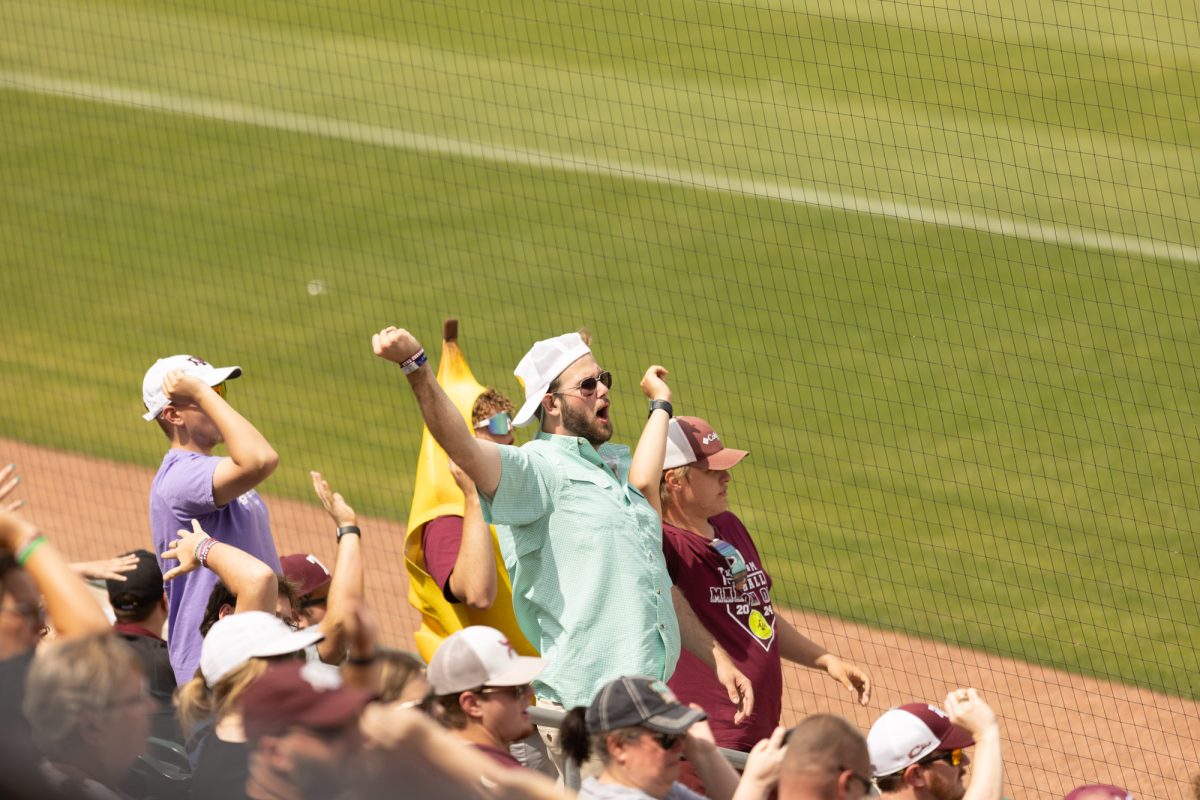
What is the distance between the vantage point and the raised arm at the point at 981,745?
4.03m

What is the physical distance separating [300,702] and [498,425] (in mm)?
2582

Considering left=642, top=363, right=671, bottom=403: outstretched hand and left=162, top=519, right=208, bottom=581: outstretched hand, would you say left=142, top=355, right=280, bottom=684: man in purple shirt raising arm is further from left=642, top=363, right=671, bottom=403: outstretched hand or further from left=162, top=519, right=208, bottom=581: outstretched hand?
left=642, top=363, right=671, bottom=403: outstretched hand

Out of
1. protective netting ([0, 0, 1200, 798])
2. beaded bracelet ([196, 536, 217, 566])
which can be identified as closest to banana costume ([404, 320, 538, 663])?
beaded bracelet ([196, 536, 217, 566])

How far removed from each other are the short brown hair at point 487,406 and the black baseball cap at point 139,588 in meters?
1.19

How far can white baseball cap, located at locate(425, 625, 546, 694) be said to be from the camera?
371 centimetres

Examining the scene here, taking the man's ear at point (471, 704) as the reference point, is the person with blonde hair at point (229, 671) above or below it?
above

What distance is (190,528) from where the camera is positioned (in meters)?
4.84

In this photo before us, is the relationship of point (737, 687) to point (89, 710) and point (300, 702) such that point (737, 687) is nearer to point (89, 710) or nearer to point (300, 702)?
point (300, 702)

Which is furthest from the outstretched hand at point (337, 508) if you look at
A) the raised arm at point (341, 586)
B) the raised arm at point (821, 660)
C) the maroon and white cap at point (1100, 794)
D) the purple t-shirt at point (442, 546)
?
the maroon and white cap at point (1100, 794)

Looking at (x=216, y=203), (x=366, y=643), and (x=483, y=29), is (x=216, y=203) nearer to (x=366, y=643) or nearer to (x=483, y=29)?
(x=483, y=29)

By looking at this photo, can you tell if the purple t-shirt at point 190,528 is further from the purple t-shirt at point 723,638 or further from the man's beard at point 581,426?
the purple t-shirt at point 723,638

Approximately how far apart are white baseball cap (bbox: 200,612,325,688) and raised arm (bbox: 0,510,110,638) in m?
0.33

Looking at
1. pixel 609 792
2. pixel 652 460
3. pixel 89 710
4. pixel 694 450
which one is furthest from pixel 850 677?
pixel 89 710

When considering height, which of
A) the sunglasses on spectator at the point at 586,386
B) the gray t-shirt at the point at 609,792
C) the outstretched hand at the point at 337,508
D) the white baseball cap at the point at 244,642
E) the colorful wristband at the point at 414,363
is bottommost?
the gray t-shirt at the point at 609,792
